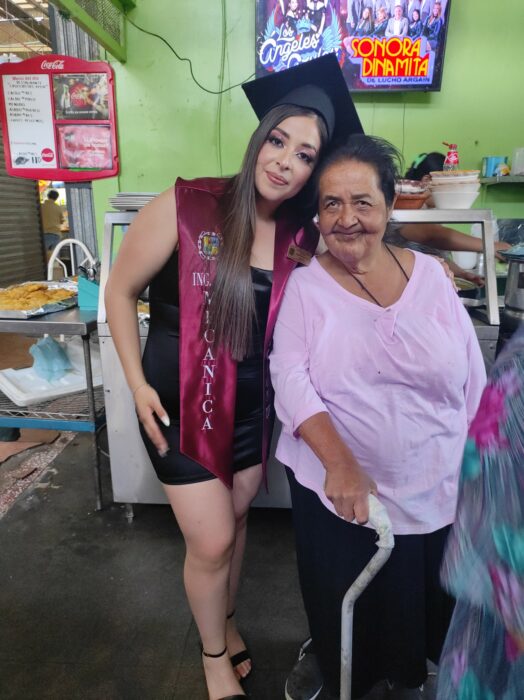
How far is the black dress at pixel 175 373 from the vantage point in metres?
1.32

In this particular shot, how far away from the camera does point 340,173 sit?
45.1 inches

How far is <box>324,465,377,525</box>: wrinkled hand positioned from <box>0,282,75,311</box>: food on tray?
1.91m

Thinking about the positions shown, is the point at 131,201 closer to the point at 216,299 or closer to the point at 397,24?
the point at 216,299

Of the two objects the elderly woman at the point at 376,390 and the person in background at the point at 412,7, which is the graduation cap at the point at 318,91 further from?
the person in background at the point at 412,7

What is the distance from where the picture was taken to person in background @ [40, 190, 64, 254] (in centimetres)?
843

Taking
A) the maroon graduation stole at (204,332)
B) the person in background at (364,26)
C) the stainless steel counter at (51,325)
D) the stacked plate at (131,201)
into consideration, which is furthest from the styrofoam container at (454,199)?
the person in background at (364,26)

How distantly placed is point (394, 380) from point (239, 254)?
522mm

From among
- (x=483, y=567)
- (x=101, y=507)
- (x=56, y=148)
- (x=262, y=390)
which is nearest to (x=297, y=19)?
(x=56, y=148)

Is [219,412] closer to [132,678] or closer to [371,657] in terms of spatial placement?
[371,657]

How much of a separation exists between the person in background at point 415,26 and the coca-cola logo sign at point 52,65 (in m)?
2.49

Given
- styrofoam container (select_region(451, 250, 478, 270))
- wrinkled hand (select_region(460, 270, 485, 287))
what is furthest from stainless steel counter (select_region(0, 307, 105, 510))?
styrofoam container (select_region(451, 250, 478, 270))

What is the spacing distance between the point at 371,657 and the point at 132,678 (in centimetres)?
87

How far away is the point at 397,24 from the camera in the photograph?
127 inches

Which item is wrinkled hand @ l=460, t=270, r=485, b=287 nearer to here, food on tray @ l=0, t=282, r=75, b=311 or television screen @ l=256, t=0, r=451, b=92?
television screen @ l=256, t=0, r=451, b=92
